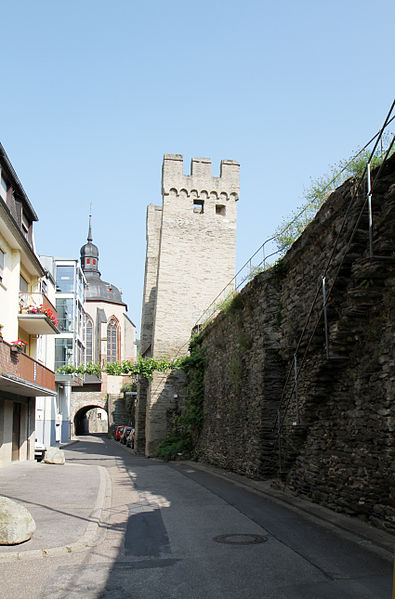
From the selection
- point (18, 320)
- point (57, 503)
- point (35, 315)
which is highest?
point (35, 315)

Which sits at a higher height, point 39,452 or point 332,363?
point 332,363

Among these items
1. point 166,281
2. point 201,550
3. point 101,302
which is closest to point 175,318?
point 166,281

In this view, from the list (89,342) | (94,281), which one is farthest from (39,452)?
(94,281)

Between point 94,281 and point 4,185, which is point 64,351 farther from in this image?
Result: point 94,281

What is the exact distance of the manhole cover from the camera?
7234 millimetres

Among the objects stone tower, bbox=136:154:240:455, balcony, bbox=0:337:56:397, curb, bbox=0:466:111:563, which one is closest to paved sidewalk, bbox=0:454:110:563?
curb, bbox=0:466:111:563

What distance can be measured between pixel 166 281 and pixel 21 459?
1152cm

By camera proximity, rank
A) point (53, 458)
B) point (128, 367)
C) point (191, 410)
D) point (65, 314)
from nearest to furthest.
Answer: point (53, 458) < point (191, 410) < point (128, 367) < point (65, 314)

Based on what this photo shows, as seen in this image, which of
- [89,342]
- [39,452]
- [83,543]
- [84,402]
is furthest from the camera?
[89,342]

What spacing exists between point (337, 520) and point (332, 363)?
8.25 feet

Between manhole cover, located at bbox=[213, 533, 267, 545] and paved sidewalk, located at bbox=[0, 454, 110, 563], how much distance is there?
171 cm

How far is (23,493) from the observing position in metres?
12.2

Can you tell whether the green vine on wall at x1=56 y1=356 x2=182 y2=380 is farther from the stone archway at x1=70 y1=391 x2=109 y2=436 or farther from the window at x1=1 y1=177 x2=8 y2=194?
the stone archway at x1=70 y1=391 x2=109 y2=436

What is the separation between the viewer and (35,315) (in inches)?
809
